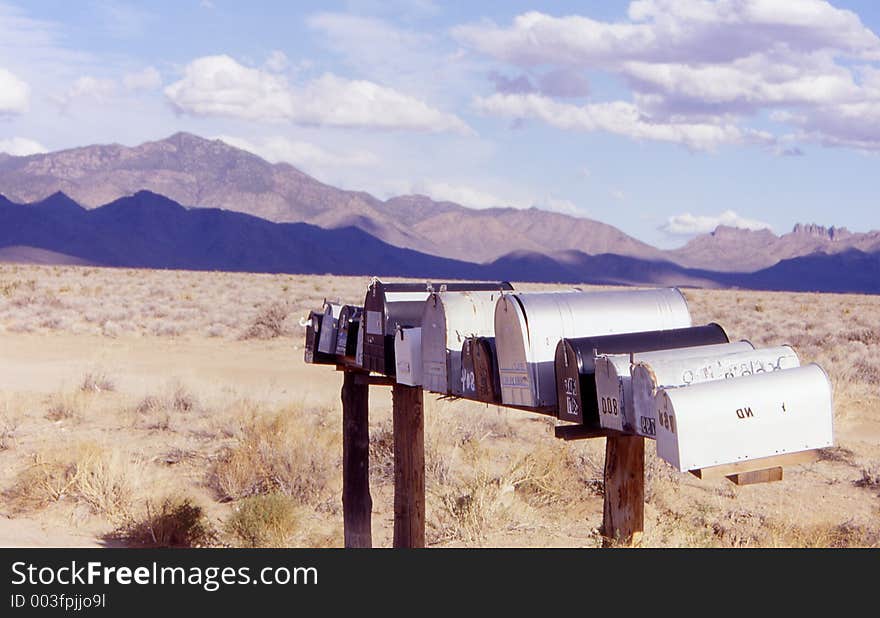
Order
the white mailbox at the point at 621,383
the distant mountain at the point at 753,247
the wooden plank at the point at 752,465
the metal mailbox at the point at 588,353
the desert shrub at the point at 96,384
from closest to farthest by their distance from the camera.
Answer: the wooden plank at the point at 752,465
the white mailbox at the point at 621,383
the metal mailbox at the point at 588,353
the desert shrub at the point at 96,384
the distant mountain at the point at 753,247

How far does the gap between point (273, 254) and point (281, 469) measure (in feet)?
297

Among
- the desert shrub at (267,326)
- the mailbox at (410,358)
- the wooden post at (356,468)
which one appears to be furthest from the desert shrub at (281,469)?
the desert shrub at (267,326)

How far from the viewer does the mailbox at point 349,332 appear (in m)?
6.66

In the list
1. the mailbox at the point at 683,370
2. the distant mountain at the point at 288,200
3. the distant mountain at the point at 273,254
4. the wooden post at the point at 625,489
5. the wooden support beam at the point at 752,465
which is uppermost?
the distant mountain at the point at 288,200

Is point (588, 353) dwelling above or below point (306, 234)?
below

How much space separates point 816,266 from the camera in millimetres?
115938

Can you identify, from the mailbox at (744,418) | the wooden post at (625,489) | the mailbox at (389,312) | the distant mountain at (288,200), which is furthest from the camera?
the distant mountain at (288,200)

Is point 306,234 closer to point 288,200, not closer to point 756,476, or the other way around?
point 288,200

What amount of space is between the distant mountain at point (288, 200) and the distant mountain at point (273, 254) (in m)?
11.9

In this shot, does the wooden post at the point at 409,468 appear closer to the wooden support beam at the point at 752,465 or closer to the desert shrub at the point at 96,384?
the wooden support beam at the point at 752,465

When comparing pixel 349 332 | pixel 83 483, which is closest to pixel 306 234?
pixel 83 483

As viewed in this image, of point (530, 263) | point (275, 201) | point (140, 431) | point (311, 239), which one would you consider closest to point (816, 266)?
point (530, 263)

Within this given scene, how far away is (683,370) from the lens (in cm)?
410

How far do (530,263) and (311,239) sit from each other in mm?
23894
